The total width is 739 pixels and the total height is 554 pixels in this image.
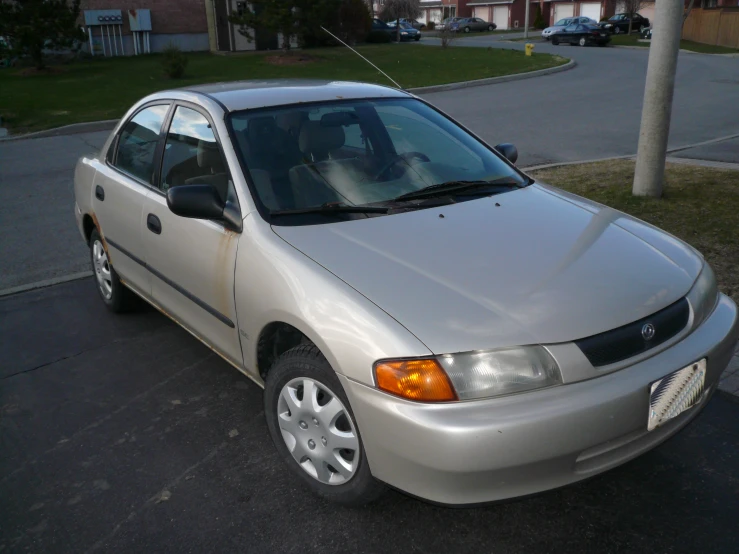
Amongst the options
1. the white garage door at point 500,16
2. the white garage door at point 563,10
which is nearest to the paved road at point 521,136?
the white garage door at point 563,10

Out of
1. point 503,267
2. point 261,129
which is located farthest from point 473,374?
point 261,129

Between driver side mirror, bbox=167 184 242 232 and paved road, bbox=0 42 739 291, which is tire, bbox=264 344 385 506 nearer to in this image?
driver side mirror, bbox=167 184 242 232

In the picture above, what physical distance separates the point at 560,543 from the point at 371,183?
76.1 inches

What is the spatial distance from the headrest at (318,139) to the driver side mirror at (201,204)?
59cm

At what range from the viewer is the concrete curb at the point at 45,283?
592cm

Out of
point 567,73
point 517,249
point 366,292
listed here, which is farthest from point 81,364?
point 567,73

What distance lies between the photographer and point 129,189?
457cm

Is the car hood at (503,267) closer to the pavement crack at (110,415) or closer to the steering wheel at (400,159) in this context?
the steering wheel at (400,159)

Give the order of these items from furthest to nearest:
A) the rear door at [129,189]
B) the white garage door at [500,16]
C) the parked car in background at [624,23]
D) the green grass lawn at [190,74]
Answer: the white garage door at [500,16] → the parked car in background at [624,23] → the green grass lawn at [190,74] → the rear door at [129,189]

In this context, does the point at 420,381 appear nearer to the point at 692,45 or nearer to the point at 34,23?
the point at 34,23

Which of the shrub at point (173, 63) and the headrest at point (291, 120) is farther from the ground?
the headrest at point (291, 120)

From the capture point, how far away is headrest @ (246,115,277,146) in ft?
12.5

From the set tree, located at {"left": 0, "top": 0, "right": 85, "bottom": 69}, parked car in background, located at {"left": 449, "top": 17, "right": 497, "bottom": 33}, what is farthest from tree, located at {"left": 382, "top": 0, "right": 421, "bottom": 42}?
tree, located at {"left": 0, "top": 0, "right": 85, "bottom": 69}

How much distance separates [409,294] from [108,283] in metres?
3.24
